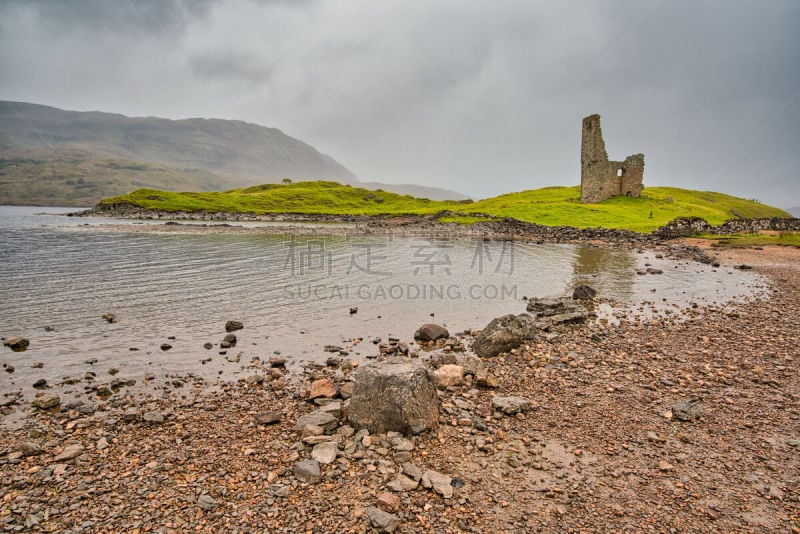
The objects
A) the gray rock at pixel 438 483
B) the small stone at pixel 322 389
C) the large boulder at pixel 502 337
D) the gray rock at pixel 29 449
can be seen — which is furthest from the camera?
the large boulder at pixel 502 337

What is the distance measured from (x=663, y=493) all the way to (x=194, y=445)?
28.6 ft

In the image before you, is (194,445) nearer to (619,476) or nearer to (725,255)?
(619,476)

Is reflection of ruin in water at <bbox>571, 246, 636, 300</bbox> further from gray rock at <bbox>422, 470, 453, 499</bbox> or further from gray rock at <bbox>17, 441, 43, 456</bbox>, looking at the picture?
gray rock at <bbox>17, 441, 43, 456</bbox>

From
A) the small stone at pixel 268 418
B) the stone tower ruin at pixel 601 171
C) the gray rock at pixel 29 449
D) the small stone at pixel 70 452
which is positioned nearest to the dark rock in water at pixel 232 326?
the small stone at pixel 268 418

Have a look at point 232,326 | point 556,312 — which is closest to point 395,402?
point 232,326

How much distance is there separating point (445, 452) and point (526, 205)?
78.6m

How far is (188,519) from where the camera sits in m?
6.09

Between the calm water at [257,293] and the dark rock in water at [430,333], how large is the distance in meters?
0.78

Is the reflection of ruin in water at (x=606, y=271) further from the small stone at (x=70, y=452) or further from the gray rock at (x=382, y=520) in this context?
the small stone at (x=70, y=452)

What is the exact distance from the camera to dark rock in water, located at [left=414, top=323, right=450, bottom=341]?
595 inches

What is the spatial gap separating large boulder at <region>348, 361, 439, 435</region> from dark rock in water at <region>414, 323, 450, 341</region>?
608 centimetres

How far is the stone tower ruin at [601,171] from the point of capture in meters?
78.4

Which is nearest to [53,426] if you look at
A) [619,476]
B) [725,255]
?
[619,476]

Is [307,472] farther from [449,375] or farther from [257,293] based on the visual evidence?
[257,293]
